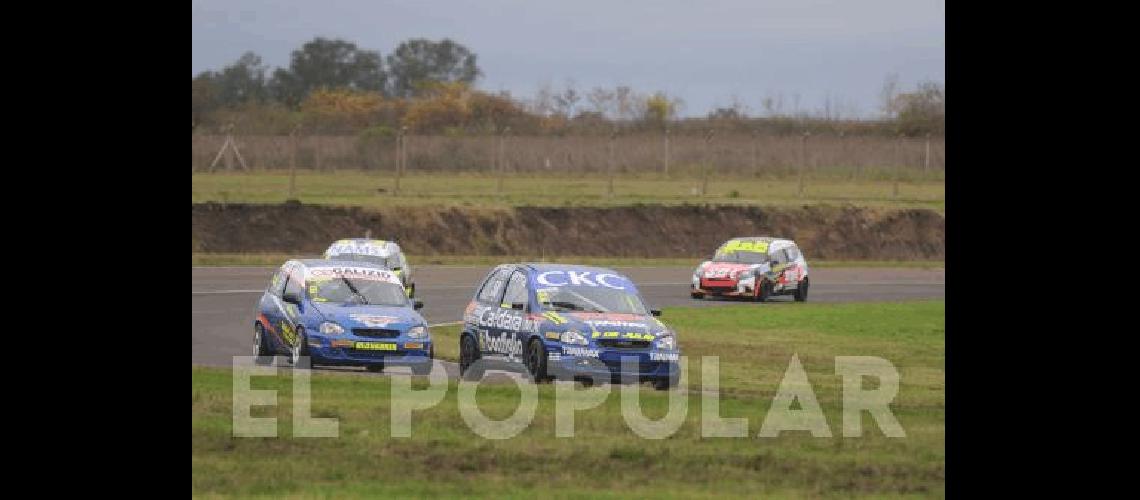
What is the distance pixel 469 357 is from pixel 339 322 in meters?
1.66

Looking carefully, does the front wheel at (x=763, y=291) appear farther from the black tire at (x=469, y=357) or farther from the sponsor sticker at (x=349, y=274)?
the black tire at (x=469, y=357)

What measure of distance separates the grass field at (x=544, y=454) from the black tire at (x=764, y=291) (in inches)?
752

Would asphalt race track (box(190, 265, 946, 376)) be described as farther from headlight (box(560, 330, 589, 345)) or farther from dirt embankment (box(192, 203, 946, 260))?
dirt embankment (box(192, 203, 946, 260))

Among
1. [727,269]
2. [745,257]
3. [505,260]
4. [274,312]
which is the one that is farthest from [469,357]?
[505,260]

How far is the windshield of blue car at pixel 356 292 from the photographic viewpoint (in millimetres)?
24828

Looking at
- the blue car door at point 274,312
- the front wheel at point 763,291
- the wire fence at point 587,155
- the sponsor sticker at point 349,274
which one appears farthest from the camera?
the wire fence at point 587,155

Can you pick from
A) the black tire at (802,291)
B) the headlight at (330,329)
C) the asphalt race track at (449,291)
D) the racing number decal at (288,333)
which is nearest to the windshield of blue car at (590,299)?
the asphalt race track at (449,291)

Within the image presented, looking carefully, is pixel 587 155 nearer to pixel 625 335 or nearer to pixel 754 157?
pixel 754 157

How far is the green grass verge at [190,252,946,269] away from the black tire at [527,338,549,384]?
27617mm

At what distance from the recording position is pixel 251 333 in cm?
2939

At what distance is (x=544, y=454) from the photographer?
1592 centimetres

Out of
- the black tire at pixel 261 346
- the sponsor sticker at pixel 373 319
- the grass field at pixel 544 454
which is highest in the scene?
the sponsor sticker at pixel 373 319

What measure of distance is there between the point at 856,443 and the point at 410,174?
172 feet
